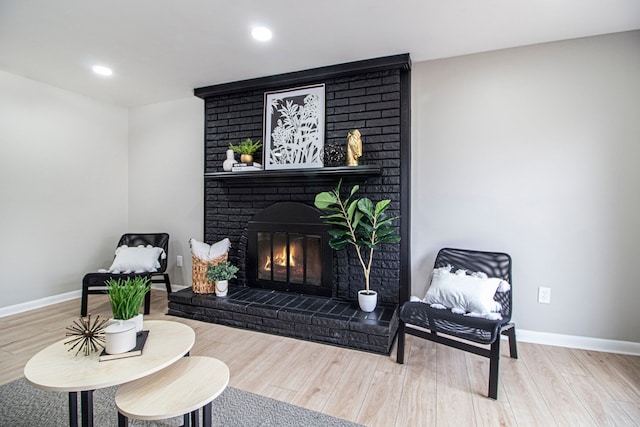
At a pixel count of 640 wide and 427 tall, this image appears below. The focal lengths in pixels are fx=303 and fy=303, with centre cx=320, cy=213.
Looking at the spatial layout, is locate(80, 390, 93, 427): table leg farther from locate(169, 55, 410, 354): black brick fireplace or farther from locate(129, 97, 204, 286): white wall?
locate(129, 97, 204, 286): white wall

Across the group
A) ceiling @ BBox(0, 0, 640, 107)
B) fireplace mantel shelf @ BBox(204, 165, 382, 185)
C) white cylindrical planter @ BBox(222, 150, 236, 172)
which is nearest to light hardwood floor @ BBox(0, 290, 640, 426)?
fireplace mantel shelf @ BBox(204, 165, 382, 185)

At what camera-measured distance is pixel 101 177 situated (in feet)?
12.8

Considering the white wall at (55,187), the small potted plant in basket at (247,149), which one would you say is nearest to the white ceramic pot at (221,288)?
the small potted plant in basket at (247,149)

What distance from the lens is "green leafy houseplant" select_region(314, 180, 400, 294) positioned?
2551 mm

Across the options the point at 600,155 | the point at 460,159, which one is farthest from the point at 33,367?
the point at 600,155

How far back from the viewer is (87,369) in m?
1.25

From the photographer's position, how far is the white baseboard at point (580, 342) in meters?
2.30

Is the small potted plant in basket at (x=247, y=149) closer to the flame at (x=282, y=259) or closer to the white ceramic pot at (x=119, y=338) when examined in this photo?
the flame at (x=282, y=259)

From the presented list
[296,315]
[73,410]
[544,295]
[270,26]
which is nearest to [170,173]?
[270,26]

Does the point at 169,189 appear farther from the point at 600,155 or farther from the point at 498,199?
Result: the point at 600,155

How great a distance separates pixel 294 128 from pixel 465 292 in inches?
85.2

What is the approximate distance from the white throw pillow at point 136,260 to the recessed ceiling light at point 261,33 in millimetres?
2457

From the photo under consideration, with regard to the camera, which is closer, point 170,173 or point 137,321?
point 137,321

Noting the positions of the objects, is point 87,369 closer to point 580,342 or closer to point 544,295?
point 544,295
